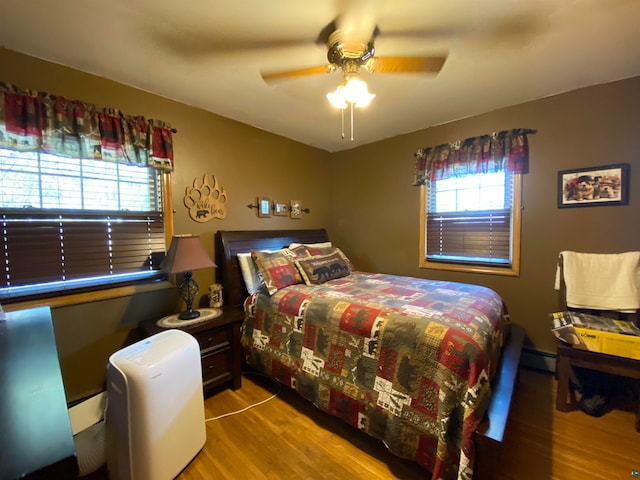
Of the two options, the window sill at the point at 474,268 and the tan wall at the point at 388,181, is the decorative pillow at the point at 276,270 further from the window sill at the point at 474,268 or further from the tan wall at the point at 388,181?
the window sill at the point at 474,268

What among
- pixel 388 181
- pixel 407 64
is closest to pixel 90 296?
pixel 407 64

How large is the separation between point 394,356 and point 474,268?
6.00ft

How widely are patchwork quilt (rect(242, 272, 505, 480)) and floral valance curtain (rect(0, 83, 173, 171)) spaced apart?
5.05 feet

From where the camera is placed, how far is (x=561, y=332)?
2.00 meters

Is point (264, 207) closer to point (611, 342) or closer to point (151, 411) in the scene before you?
point (151, 411)

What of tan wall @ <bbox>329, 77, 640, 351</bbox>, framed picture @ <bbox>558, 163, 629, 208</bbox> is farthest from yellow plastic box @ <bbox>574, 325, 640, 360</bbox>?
framed picture @ <bbox>558, 163, 629, 208</bbox>

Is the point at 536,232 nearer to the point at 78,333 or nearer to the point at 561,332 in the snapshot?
the point at 561,332

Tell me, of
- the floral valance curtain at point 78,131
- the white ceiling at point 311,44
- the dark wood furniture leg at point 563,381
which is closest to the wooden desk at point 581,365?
the dark wood furniture leg at point 563,381

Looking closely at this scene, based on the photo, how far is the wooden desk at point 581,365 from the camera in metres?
1.79

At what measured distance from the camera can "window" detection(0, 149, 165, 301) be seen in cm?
177

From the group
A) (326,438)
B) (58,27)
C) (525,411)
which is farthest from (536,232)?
(58,27)

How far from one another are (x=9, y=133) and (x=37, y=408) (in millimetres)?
1972

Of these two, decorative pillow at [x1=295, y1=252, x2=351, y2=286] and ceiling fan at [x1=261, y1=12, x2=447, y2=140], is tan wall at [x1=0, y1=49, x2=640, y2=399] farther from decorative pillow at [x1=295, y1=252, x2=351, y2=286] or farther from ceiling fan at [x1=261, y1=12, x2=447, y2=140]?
ceiling fan at [x1=261, y1=12, x2=447, y2=140]

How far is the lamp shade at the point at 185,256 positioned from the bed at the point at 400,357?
0.52 metres
